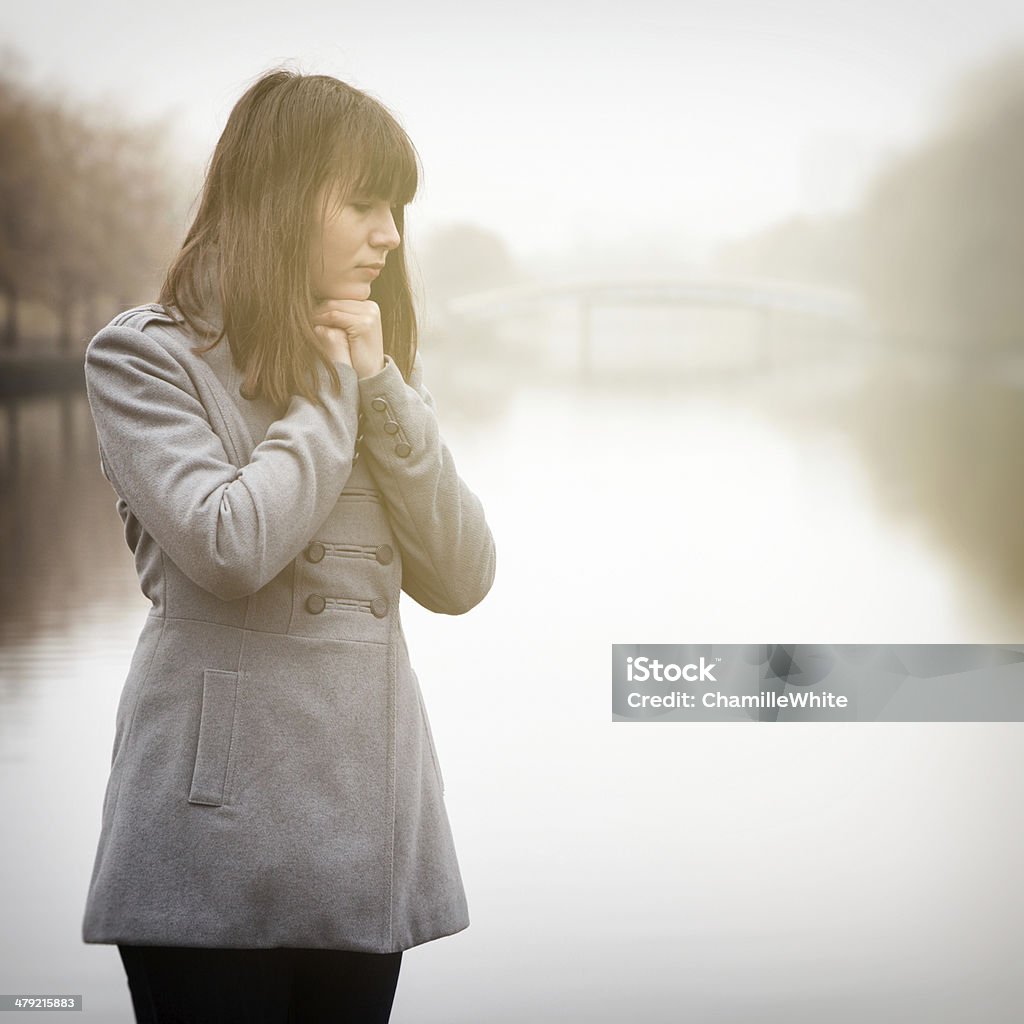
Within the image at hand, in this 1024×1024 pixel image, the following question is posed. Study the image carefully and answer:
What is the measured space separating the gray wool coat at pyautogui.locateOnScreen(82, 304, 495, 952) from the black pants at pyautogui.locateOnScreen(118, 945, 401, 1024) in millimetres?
34

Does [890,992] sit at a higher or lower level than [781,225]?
lower

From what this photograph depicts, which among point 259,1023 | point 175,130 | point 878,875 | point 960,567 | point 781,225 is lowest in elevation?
point 878,875

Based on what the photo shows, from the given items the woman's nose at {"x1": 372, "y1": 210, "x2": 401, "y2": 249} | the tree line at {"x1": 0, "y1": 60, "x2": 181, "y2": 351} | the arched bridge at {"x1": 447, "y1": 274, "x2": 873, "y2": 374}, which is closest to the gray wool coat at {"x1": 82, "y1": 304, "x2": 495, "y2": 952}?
the woman's nose at {"x1": 372, "y1": 210, "x2": 401, "y2": 249}

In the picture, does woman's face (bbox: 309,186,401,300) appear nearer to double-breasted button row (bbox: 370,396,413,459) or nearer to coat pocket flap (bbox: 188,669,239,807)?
double-breasted button row (bbox: 370,396,413,459)

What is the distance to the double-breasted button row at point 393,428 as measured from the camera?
1.21m

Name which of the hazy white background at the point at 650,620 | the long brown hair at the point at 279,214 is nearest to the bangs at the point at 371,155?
the long brown hair at the point at 279,214

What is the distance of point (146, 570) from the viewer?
3.96 ft

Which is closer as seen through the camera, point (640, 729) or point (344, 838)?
point (344, 838)

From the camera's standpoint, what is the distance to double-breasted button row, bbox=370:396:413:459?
47.8 inches

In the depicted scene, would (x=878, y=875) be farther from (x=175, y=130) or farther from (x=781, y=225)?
(x=175, y=130)

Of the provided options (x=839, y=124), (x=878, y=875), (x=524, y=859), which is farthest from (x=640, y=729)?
(x=839, y=124)

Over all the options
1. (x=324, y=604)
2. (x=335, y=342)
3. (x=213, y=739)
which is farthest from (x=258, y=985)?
(x=335, y=342)

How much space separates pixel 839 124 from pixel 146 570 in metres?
1.76

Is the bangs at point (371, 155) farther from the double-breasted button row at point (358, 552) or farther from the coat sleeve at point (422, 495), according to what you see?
the double-breasted button row at point (358, 552)
